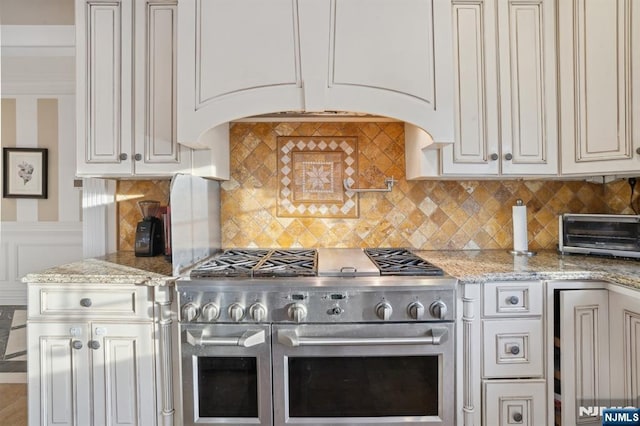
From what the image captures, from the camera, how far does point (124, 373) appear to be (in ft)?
5.17

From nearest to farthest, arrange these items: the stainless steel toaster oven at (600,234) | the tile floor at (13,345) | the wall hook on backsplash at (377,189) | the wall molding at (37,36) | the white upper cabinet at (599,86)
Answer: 1. the white upper cabinet at (599,86)
2. the stainless steel toaster oven at (600,234)
3. the wall hook on backsplash at (377,189)
4. the wall molding at (37,36)
5. the tile floor at (13,345)

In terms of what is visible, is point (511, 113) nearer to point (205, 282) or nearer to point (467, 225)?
point (467, 225)

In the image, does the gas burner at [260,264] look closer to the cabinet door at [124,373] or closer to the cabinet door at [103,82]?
the cabinet door at [124,373]

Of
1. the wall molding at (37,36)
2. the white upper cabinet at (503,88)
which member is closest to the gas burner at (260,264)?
the white upper cabinet at (503,88)

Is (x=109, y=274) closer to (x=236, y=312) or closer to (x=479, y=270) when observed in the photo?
(x=236, y=312)

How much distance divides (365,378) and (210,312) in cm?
73

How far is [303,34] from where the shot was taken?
1638 mm

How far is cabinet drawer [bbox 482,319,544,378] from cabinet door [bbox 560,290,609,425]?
12 centimetres

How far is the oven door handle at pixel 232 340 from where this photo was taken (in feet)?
4.77

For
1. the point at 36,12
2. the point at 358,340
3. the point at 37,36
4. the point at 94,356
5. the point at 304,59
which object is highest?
the point at 36,12

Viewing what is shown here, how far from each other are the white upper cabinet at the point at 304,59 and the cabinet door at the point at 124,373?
0.93 meters

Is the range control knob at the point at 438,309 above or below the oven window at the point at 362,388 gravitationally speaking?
above

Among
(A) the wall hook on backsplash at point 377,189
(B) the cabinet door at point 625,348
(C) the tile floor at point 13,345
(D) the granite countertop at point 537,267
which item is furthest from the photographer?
(C) the tile floor at point 13,345

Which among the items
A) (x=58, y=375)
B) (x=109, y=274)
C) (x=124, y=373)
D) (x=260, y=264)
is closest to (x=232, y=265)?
(x=260, y=264)
